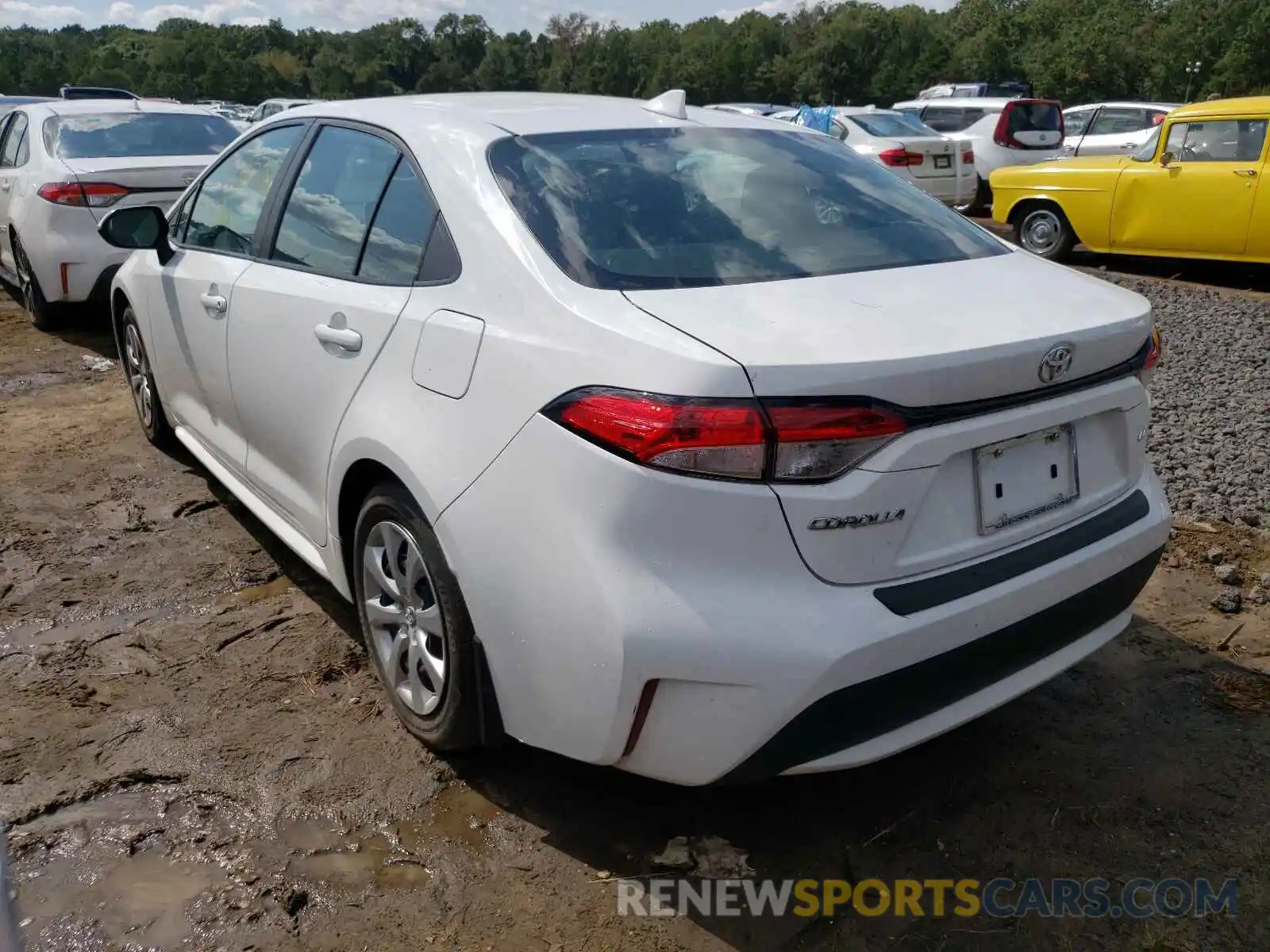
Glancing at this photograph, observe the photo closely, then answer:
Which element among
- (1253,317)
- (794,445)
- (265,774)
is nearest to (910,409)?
(794,445)

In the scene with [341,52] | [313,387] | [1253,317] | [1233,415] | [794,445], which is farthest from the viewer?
[341,52]

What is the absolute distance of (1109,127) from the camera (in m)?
15.3

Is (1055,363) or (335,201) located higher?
(335,201)

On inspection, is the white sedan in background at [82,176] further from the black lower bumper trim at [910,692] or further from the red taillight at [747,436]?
the black lower bumper trim at [910,692]

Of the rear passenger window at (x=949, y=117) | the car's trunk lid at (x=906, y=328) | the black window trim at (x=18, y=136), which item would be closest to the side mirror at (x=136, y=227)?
the car's trunk lid at (x=906, y=328)

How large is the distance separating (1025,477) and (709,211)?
0.99 m

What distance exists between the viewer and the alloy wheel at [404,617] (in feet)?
8.39

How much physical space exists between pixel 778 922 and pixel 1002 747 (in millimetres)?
937

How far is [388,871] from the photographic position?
2379 millimetres

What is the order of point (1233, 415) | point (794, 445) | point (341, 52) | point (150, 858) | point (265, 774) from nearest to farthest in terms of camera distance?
point (794, 445)
point (150, 858)
point (265, 774)
point (1233, 415)
point (341, 52)

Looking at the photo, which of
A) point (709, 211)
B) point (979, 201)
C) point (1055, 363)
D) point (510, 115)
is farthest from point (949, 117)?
point (1055, 363)

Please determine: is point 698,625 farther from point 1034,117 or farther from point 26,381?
point 1034,117

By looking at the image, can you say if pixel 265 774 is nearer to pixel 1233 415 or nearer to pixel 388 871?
pixel 388 871

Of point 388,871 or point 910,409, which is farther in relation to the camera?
point 388,871
